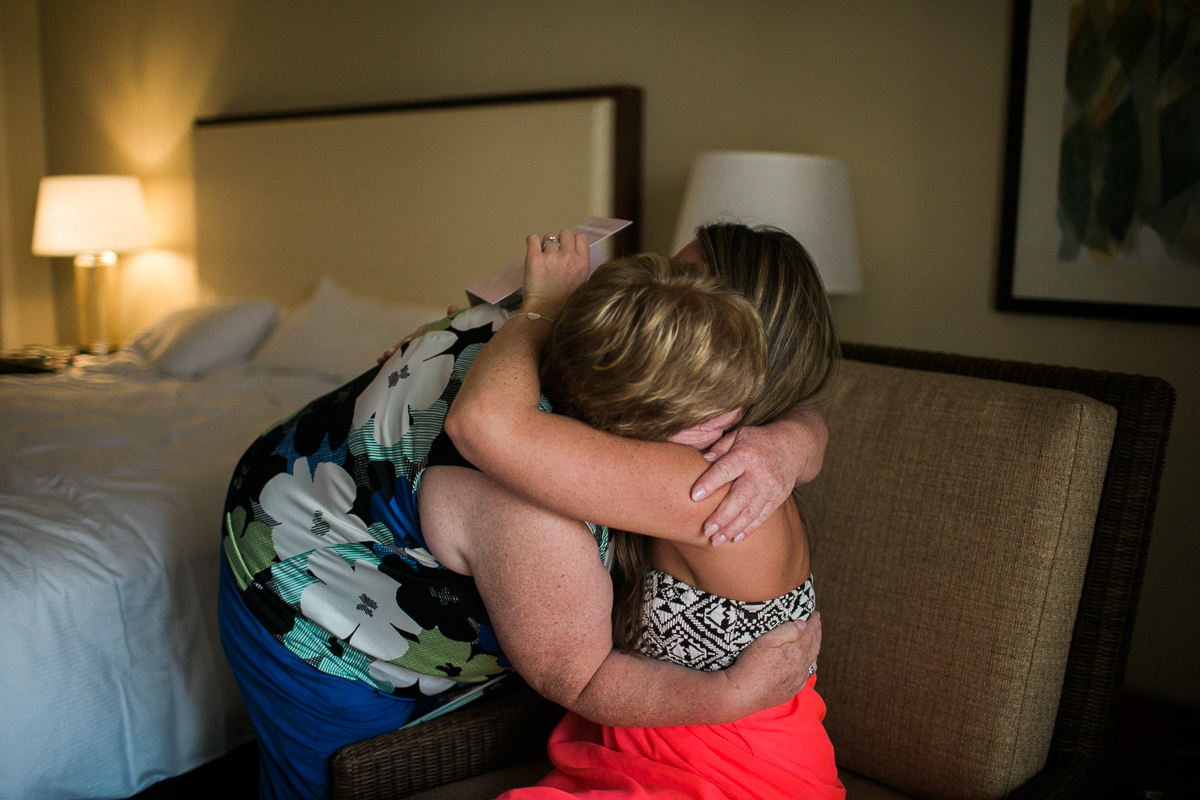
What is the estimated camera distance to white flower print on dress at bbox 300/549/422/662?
3.79ft

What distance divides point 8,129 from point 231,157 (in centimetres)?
198

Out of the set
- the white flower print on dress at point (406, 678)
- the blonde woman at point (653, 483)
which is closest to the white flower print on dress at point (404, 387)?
the blonde woman at point (653, 483)

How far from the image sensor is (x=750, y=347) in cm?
94

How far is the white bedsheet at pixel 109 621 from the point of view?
65.2 inches

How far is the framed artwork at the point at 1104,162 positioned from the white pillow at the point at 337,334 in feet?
6.48

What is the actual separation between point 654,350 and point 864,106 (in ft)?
6.69

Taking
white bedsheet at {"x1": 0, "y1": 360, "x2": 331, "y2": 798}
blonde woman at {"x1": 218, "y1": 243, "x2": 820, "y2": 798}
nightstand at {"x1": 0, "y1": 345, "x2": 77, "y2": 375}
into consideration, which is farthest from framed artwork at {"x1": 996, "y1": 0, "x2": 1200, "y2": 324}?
nightstand at {"x1": 0, "y1": 345, "x2": 77, "y2": 375}

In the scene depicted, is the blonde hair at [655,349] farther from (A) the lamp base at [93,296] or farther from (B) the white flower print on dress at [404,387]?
(A) the lamp base at [93,296]

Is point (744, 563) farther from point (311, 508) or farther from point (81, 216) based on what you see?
point (81, 216)

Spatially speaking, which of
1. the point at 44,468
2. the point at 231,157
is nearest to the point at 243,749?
the point at 44,468

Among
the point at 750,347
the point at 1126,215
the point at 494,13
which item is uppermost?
the point at 494,13

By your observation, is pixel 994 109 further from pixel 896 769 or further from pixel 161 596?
pixel 161 596

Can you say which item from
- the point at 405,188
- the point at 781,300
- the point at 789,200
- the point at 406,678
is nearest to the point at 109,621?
the point at 406,678

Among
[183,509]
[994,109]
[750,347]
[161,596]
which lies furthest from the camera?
[994,109]
